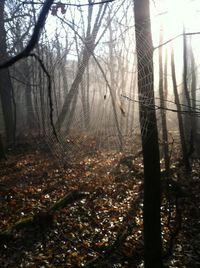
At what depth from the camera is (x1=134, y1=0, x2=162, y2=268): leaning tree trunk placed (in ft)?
14.0

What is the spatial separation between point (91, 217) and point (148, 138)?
Result: 9.39 feet

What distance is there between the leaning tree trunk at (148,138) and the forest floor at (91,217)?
252 mm

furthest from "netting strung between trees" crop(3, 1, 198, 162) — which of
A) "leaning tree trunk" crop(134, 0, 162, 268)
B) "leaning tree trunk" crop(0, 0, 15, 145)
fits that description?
"leaning tree trunk" crop(0, 0, 15, 145)

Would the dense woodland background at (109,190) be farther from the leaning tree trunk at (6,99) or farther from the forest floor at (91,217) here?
the leaning tree trunk at (6,99)

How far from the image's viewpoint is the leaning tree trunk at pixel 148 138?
Answer: 4.25 m

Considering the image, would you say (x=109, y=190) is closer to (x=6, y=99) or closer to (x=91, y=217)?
(x=91, y=217)

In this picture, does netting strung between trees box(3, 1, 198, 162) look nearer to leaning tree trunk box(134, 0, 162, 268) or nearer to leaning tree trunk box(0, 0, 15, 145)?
leaning tree trunk box(134, 0, 162, 268)

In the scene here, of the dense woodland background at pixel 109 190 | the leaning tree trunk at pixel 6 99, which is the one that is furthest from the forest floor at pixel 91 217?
the leaning tree trunk at pixel 6 99

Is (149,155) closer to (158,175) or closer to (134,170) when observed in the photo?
(158,175)

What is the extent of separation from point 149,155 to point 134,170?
5073 mm

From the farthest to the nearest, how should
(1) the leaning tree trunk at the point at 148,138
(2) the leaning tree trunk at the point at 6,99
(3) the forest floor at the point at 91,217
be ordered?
(2) the leaning tree trunk at the point at 6,99 → (3) the forest floor at the point at 91,217 → (1) the leaning tree trunk at the point at 148,138

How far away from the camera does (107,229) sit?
629 centimetres

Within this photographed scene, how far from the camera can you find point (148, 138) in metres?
4.50

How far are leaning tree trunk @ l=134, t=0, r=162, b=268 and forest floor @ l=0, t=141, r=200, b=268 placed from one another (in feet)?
0.83
